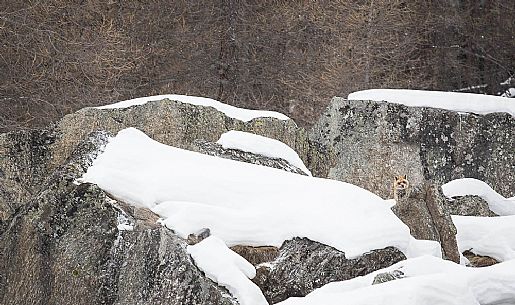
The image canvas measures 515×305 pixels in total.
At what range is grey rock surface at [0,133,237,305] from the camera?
604 cm

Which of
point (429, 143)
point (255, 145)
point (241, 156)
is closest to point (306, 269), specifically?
point (241, 156)

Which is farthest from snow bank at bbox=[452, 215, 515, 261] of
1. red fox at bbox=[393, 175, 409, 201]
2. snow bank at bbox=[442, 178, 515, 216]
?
snow bank at bbox=[442, 178, 515, 216]

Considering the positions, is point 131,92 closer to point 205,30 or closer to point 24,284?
point 205,30

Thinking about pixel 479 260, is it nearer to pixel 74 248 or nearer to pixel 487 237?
pixel 487 237

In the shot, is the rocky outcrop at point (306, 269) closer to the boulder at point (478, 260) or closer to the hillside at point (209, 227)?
the hillside at point (209, 227)

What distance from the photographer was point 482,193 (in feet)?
31.5

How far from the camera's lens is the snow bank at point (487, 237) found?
7910mm

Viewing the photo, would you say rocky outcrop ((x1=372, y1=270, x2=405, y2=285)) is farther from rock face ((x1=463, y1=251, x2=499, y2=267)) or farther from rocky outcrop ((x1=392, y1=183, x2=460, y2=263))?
rock face ((x1=463, y1=251, x2=499, y2=267))

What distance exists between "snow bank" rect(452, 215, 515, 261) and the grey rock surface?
3.04 metres

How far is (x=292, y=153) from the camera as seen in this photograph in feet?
27.9

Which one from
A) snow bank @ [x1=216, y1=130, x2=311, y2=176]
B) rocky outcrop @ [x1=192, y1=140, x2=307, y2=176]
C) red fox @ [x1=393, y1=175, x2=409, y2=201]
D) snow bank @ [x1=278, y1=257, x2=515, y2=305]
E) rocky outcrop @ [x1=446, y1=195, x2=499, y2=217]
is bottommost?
rocky outcrop @ [x1=446, y1=195, x2=499, y2=217]

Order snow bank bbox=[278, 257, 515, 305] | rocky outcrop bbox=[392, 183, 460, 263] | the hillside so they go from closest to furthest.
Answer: snow bank bbox=[278, 257, 515, 305], the hillside, rocky outcrop bbox=[392, 183, 460, 263]

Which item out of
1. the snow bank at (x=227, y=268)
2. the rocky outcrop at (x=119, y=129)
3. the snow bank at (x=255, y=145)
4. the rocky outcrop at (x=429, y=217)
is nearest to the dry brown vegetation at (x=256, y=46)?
the rocky outcrop at (x=119, y=129)

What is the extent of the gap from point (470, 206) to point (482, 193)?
419mm
